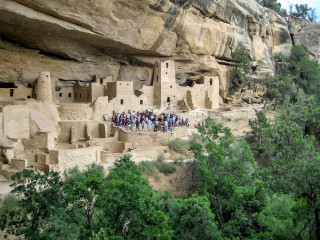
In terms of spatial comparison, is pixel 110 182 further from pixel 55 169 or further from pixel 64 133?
pixel 64 133

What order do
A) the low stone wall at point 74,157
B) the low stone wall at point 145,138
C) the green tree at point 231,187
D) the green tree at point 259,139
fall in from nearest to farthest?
the green tree at point 231,187
the low stone wall at point 74,157
the low stone wall at point 145,138
the green tree at point 259,139

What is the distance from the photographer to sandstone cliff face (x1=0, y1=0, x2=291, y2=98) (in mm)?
16016

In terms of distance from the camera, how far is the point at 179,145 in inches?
655

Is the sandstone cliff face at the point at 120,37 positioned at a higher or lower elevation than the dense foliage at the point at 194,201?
higher

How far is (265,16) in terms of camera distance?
3134cm

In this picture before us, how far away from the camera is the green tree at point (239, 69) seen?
25.1 m

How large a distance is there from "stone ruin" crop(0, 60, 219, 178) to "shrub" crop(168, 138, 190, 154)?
344 millimetres

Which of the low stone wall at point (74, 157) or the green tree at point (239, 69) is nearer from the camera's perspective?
the low stone wall at point (74, 157)

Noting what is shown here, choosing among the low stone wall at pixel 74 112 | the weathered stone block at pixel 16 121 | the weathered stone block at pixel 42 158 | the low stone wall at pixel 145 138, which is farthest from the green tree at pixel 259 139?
the weathered stone block at pixel 16 121

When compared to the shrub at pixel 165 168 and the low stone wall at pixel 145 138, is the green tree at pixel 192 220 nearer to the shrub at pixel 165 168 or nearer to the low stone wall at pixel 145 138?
the shrub at pixel 165 168

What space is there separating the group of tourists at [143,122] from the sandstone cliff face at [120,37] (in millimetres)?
4607

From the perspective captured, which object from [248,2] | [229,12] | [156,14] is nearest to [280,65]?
[248,2]

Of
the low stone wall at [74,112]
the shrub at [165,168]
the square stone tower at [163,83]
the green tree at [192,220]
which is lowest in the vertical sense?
the green tree at [192,220]

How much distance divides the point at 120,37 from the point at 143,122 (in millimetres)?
5383
